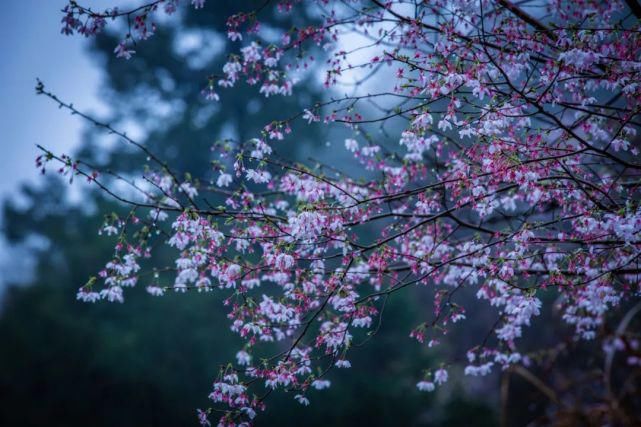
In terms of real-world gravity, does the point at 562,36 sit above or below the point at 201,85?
below

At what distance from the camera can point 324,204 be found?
11.0 ft

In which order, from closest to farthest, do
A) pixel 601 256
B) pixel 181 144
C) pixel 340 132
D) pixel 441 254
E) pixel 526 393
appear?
1. pixel 601 256
2. pixel 441 254
3. pixel 526 393
4. pixel 181 144
5. pixel 340 132

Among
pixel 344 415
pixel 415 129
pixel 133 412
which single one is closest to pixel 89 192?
pixel 133 412

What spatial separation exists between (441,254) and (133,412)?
8700 mm

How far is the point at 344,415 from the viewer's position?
9.95m

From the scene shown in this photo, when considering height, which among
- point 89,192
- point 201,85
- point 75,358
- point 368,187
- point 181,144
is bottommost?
point 368,187

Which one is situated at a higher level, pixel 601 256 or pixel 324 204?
pixel 324 204

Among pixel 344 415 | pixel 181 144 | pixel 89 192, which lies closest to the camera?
pixel 344 415

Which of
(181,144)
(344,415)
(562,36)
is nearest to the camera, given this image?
(562,36)

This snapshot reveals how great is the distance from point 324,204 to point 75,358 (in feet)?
29.9

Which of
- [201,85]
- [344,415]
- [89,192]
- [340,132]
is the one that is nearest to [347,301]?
[344,415]

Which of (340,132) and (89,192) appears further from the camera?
(340,132)

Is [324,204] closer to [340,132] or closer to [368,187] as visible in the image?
[368,187]

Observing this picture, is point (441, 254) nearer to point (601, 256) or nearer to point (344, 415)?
point (601, 256)
